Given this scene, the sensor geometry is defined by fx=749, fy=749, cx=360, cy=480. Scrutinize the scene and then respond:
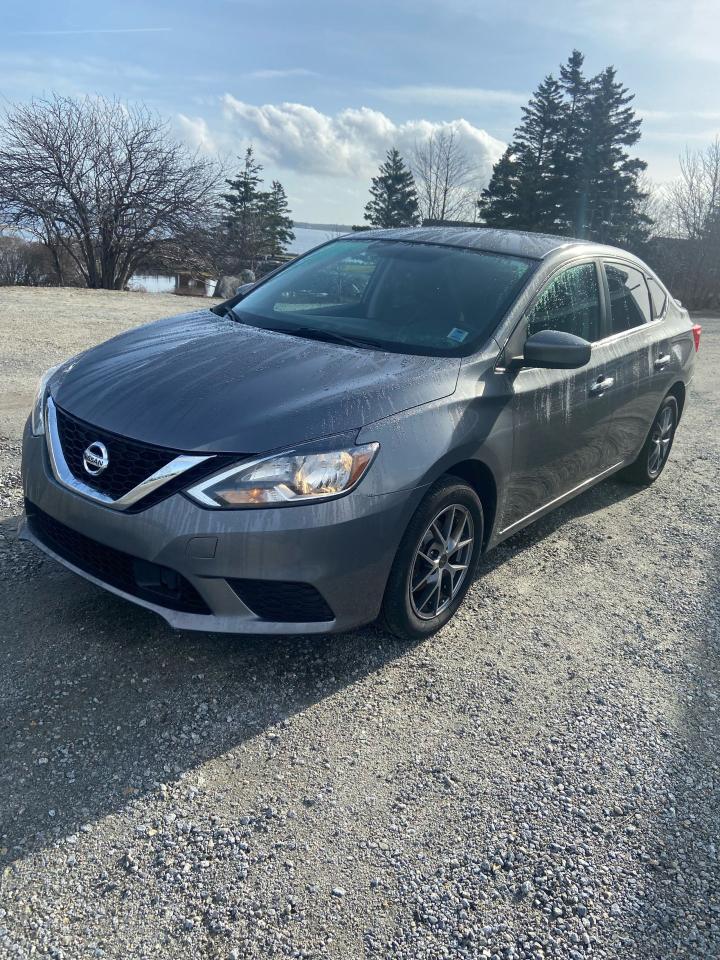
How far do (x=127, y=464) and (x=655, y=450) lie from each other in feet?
13.7

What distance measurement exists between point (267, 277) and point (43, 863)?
336 centimetres

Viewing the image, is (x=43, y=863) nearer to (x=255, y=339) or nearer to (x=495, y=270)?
(x=255, y=339)

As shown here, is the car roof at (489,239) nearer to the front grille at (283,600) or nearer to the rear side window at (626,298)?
the rear side window at (626,298)

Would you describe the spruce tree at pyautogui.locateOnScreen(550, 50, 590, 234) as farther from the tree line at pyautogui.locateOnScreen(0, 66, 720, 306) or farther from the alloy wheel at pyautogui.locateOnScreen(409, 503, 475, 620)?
the alloy wheel at pyautogui.locateOnScreen(409, 503, 475, 620)

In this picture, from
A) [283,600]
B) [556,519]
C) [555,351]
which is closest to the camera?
[283,600]

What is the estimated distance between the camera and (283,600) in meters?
2.76

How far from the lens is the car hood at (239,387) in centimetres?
273

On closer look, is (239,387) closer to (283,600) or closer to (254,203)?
(283,600)

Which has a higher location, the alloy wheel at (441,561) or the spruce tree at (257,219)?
the spruce tree at (257,219)

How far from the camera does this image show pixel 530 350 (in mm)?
3453

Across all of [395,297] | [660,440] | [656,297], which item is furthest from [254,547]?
[660,440]

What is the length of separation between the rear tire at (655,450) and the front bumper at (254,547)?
3.10 m

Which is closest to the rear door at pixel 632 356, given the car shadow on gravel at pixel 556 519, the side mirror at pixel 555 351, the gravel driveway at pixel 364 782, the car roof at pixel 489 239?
the car roof at pixel 489 239

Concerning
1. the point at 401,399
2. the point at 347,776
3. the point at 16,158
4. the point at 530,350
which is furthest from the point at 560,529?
the point at 16,158
